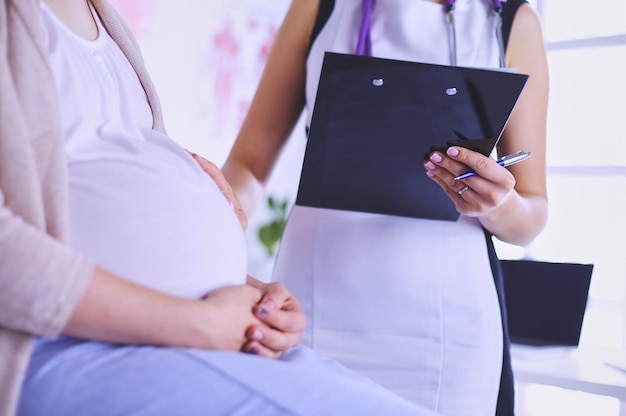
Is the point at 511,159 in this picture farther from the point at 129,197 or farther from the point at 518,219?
the point at 129,197

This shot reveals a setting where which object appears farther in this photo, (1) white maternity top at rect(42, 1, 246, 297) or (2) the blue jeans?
(1) white maternity top at rect(42, 1, 246, 297)

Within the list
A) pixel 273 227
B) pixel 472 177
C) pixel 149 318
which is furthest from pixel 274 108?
pixel 273 227

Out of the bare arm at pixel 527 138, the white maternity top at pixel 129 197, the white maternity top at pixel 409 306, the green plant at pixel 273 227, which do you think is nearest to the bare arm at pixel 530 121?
the bare arm at pixel 527 138

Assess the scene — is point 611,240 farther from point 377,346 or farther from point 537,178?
point 377,346

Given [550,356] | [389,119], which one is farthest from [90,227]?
[550,356]

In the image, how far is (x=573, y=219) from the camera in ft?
10.2

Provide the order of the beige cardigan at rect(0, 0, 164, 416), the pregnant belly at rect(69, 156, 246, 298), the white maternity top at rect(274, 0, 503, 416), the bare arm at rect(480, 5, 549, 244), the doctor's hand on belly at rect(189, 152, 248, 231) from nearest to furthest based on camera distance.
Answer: the beige cardigan at rect(0, 0, 164, 416) → the pregnant belly at rect(69, 156, 246, 298) → the doctor's hand on belly at rect(189, 152, 248, 231) → the white maternity top at rect(274, 0, 503, 416) → the bare arm at rect(480, 5, 549, 244)

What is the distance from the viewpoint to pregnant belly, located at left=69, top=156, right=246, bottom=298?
74cm

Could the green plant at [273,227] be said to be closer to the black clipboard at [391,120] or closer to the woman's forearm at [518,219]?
the woman's forearm at [518,219]

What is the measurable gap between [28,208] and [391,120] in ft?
1.97

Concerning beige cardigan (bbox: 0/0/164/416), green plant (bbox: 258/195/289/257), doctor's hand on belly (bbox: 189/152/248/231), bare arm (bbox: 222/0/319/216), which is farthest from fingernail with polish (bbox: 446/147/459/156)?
green plant (bbox: 258/195/289/257)

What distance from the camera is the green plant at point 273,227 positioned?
381cm

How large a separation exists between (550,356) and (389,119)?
1.07 m

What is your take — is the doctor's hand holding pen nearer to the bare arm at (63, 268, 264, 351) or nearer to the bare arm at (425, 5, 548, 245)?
the bare arm at (425, 5, 548, 245)
